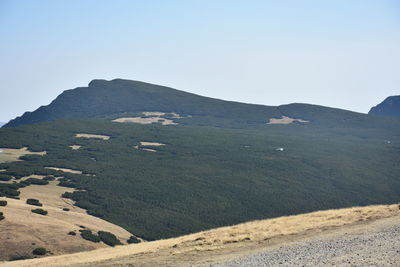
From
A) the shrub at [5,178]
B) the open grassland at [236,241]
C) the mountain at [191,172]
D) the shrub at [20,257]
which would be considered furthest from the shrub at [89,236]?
the shrub at [5,178]

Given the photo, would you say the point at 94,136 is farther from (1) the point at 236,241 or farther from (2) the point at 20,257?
(1) the point at 236,241

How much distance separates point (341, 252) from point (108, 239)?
36.2m

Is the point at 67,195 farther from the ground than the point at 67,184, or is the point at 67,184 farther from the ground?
the point at 67,184

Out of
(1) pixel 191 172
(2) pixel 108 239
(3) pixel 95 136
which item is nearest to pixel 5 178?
(2) pixel 108 239

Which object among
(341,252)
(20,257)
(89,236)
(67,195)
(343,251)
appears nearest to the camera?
(341,252)

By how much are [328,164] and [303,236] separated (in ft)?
409

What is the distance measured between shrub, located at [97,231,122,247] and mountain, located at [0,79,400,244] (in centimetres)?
1772

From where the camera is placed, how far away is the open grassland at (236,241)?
27.6 metres

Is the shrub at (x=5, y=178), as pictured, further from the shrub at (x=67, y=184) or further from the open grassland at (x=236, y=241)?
the open grassland at (x=236, y=241)

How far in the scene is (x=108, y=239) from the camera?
180 ft

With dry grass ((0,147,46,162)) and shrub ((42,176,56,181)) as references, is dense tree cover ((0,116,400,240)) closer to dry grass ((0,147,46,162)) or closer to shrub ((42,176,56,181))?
dry grass ((0,147,46,162))

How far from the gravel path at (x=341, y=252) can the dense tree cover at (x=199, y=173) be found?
166 ft

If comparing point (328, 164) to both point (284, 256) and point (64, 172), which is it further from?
point (284, 256)

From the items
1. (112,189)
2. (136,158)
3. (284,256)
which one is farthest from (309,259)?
(136,158)
